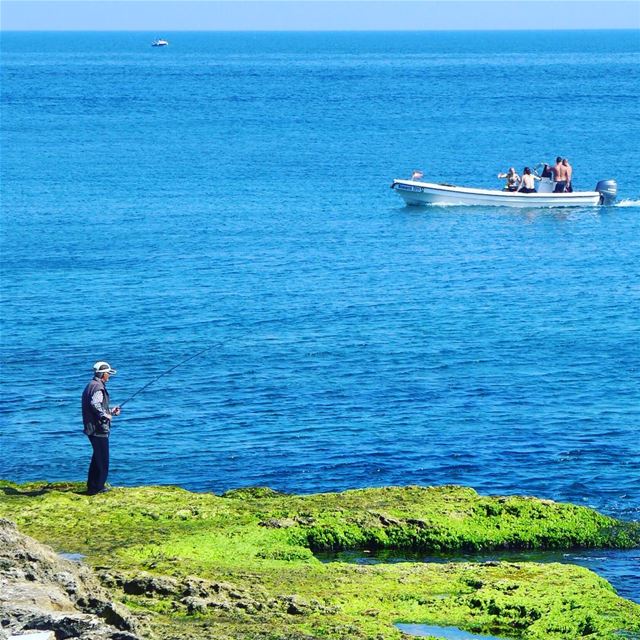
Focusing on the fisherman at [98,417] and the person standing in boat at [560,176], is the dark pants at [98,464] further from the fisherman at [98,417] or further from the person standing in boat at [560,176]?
the person standing in boat at [560,176]

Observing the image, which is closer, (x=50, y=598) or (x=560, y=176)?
(x=50, y=598)

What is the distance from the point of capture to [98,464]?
17.3 metres

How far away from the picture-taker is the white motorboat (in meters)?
56.6

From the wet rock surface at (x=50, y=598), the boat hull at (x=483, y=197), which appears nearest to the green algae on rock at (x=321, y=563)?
the wet rock surface at (x=50, y=598)

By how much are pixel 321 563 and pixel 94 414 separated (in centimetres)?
372

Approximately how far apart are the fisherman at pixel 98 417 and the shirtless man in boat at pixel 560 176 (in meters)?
42.3

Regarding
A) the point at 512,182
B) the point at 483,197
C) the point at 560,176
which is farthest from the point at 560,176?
the point at 483,197

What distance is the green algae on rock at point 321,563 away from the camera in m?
12.9

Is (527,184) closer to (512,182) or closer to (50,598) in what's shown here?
(512,182)

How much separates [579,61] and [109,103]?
3965 inches

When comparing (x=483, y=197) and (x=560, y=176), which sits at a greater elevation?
(x=560, y=176)

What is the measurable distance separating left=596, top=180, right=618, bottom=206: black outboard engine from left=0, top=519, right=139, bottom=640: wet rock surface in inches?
1847

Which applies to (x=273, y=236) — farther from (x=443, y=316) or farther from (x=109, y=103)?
(x=109, y=103)

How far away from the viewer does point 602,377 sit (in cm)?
3012
